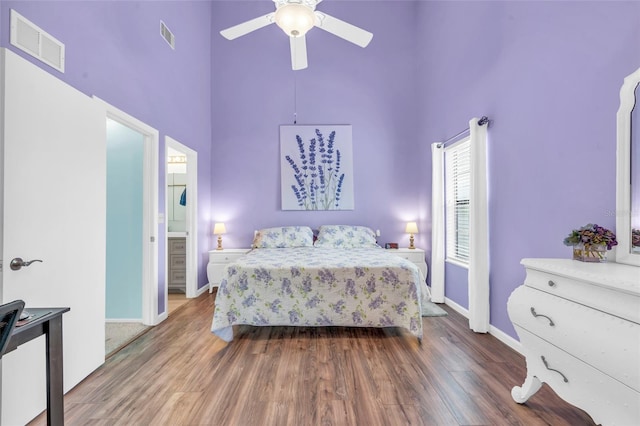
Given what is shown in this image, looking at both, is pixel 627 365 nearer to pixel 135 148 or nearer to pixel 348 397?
pixel 348 397

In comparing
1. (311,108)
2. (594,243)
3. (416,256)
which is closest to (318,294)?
(594,243)

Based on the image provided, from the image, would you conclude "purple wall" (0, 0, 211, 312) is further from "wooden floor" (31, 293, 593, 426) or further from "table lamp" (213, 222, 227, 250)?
"wooden floor" (31, 293, 593, 426)

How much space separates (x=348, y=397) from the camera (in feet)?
5.59

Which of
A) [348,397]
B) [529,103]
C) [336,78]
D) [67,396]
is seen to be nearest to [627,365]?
[348,397]

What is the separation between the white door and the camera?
139cm

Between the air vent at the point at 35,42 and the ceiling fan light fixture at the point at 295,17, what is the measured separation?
56.3 inches

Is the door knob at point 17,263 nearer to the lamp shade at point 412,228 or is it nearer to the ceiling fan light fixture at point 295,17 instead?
the ceiling fan light fixture at point 295,17

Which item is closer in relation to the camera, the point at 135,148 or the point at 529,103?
the point at 529,103

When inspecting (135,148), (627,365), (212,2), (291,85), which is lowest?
(627,365)

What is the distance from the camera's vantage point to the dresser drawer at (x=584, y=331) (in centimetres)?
101

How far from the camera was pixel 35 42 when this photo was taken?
1.63 meters

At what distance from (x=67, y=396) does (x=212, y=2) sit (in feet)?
17.3

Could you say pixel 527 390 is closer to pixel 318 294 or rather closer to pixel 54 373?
pixel 318 294

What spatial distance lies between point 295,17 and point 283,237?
2.74 m
